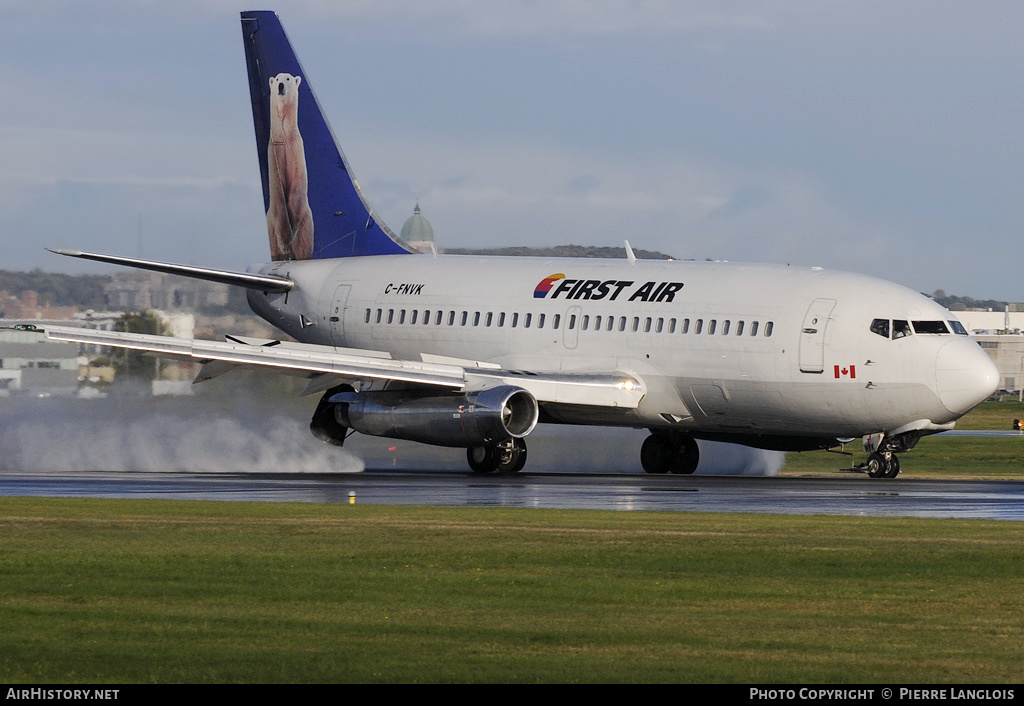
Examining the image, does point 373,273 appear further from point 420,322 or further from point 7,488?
point 7,488

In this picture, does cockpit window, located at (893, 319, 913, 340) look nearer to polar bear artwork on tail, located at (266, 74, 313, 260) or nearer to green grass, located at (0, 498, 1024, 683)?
green grass, located at (0, 498, 1024, 683)

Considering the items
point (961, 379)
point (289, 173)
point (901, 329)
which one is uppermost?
point (289, 173)

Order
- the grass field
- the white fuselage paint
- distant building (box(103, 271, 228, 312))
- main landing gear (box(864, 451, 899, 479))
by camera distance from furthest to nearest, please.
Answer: distant building (box(103, 271, 228, 312)) < main landing gear (box(864, 451, 899, 479)) < the white fuselage paint < the grass field

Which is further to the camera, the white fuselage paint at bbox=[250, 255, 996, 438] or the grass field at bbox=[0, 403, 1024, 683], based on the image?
the white fuselage paint at bbox=[250, 255, 996, 438]

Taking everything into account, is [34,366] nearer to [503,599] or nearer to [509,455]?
[509,455]

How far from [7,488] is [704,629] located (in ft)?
60.6

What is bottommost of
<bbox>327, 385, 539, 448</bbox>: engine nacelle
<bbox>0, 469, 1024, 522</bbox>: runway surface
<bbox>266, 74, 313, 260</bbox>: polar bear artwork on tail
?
<bbox>0, 469, 1024, 522</bbox>: runway surface

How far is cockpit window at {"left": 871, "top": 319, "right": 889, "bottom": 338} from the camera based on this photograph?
3441 centimetres

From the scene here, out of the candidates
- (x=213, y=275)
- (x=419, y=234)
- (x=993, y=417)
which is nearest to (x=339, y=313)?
(x=213, y=275)

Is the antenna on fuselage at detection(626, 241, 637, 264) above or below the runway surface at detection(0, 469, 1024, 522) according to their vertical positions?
above

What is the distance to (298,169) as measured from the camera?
46.3 meters

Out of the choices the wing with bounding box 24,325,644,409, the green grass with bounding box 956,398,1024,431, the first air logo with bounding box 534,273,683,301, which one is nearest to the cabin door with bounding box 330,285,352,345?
the first air logo with bounding box 534,273,683,301

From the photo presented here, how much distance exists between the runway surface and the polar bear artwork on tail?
1146cm

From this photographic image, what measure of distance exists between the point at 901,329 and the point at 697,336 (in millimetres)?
4375
